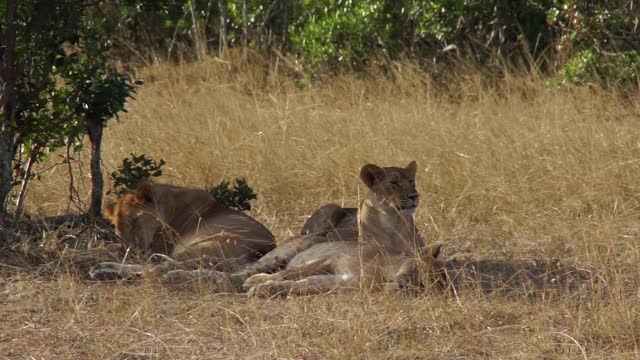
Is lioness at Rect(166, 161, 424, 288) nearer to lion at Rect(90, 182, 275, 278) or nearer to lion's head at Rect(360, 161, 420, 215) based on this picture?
lion's head at Rect(360, 161, 420, 215)

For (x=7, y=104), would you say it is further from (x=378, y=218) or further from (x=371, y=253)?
(x=371, y=253)

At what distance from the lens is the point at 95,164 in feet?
24.0

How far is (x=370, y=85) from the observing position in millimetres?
11117

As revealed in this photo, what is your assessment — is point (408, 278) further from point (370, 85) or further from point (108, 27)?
point (108, 27)

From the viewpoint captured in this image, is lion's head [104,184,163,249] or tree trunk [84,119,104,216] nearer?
lion's head [104,184,163,249]

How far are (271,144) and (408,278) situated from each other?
3096 mm

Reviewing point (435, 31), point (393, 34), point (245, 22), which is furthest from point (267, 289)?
point (245, 22)

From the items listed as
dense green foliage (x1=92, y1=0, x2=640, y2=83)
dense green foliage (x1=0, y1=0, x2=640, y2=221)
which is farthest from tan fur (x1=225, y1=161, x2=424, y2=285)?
dense green foliage (x1=92, y1=0, x2=640, y2=83)

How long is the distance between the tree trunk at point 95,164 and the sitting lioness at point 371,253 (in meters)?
1.38

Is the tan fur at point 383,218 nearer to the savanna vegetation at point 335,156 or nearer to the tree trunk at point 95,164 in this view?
the savanna vegetation at point 335,156

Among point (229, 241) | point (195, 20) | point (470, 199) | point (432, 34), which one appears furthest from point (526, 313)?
point (195, 20)

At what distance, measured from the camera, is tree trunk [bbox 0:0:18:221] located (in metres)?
6.77

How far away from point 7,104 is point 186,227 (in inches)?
48.2

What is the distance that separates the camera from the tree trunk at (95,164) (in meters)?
7.20
